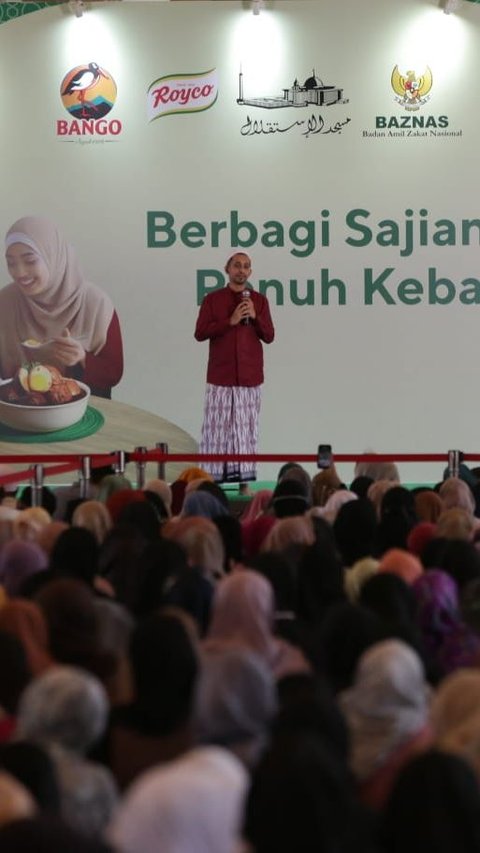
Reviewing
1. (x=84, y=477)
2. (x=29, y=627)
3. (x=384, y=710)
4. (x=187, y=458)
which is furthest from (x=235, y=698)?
(x=187, y=458)

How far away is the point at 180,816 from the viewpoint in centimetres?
200

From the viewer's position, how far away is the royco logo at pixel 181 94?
1162 cm

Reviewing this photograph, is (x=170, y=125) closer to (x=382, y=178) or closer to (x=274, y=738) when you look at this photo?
(x=382, y=178)

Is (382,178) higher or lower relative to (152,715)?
higher

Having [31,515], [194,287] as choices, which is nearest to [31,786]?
[31,515]

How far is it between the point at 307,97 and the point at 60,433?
11.4 feet

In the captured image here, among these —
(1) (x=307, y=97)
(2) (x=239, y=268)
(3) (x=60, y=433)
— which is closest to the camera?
(2) (x=239, y=268)

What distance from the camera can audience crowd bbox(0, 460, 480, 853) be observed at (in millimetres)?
2193

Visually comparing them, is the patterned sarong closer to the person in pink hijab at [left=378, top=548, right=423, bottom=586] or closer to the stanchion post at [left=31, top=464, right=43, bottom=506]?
the stanchion post at [left=31, top=464, right=43, bottom=506]

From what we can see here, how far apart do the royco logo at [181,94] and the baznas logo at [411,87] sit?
151cm

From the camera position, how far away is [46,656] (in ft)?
12.1

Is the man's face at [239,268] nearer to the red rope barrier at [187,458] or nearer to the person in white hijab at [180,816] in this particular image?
the red rope barrier at [187,458]

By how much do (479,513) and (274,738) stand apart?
5315mm

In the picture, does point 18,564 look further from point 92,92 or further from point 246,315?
point 92,92
